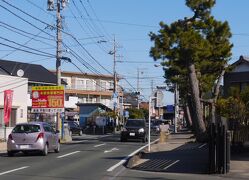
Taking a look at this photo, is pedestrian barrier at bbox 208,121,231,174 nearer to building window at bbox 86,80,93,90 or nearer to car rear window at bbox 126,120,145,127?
car rear window at bbox 126,120,145,127

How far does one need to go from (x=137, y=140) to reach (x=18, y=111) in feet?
34.6

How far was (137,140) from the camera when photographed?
40500mm

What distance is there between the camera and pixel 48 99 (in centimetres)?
4069

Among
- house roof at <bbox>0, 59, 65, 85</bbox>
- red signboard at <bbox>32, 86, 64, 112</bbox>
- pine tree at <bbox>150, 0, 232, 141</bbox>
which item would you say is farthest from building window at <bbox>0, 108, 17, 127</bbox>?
house roof at <bbox>0, 59, 65, 85</bbox>

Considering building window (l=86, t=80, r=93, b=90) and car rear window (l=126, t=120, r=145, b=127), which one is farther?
building window (l=86, t=80, r=93, b=90)

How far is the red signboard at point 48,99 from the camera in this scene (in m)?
39.9

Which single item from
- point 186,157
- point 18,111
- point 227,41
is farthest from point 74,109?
point 186,157

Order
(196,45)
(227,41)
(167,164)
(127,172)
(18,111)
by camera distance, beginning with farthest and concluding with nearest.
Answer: (18,111)
(227,41)
(196,45)
(167,164)
(127,172)

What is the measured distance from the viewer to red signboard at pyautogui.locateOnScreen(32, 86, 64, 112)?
39906 mm

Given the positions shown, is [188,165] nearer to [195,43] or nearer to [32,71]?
[195,43]

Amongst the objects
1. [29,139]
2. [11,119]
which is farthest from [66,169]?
[11,119]

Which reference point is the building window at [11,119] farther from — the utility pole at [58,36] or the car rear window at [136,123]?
the car rear window at [136,123]

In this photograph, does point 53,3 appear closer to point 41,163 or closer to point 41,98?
point 41,98

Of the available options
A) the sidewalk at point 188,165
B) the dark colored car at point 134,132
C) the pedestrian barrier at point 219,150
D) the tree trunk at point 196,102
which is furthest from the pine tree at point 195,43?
the pedestrian barrier at point 219,150
